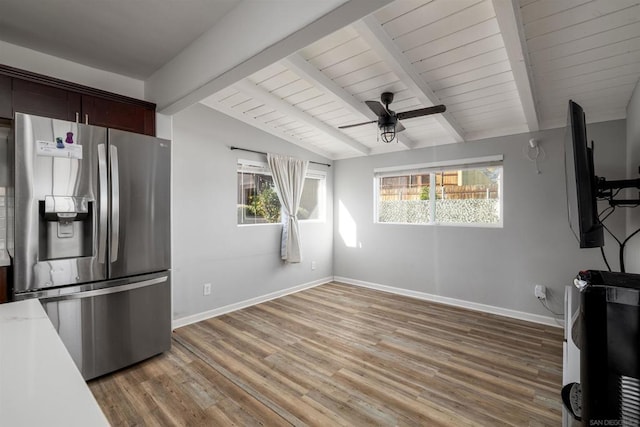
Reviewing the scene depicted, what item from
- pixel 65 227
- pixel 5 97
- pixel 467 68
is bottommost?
pixel 65 227

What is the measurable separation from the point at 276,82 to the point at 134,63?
1.31m

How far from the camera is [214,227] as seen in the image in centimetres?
373

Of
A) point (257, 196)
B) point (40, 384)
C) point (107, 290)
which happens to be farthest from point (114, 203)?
point (257, 196)

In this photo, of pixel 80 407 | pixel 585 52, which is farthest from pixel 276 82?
pixel 80 407

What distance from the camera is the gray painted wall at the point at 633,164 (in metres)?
2.44

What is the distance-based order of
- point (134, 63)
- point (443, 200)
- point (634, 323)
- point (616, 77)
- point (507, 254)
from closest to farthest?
point (634, 323) < point (616, 77) < point (134, 63) < point (507, 254) < point (443, 200)

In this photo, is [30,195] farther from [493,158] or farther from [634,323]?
[493,158]

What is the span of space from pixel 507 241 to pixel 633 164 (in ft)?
4.61

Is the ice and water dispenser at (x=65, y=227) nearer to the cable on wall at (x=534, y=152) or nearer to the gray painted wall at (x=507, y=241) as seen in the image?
the gray painted wall at (x=507, y=241)

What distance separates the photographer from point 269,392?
2.18m

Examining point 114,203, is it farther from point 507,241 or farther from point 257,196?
point 507,241

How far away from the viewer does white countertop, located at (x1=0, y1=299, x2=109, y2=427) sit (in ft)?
2.06

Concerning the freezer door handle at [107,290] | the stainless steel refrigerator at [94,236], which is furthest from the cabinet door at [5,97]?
the freezer door handle at [107,290]

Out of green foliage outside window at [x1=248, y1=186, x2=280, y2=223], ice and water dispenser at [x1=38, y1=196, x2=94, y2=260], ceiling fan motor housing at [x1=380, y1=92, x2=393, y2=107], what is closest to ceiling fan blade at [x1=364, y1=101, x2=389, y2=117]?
ceiling fan motor housing at [x1=380, y1=92, x2=393, y2=107]
